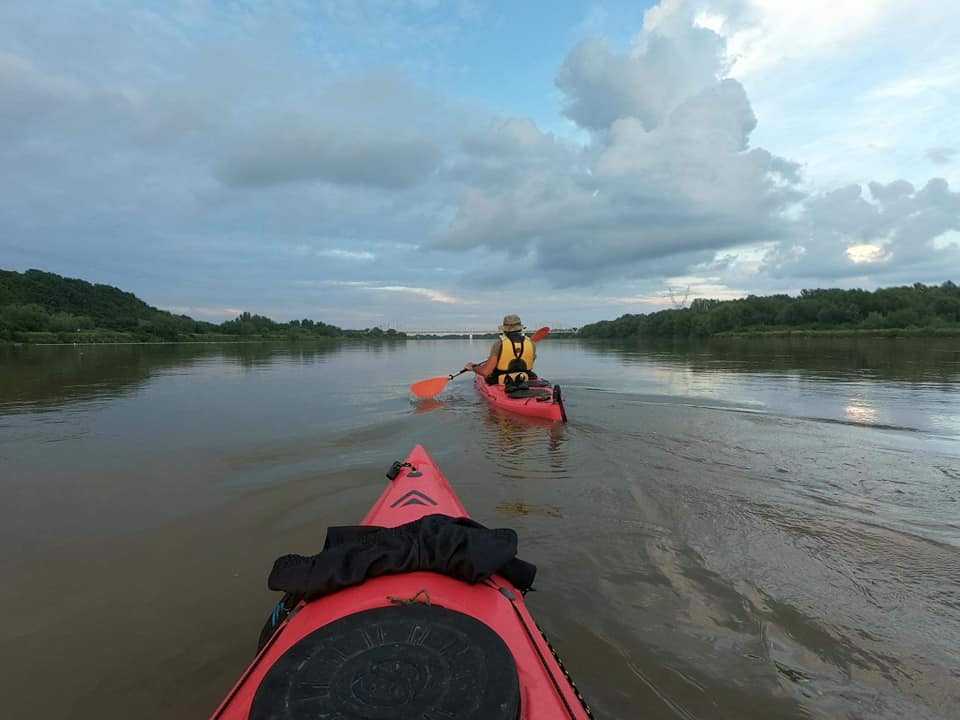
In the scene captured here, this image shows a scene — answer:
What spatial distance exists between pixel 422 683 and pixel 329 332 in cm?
12225

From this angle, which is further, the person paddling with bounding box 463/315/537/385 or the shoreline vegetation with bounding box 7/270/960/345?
the shoreline vegetation with bounding box 7/270/960/345

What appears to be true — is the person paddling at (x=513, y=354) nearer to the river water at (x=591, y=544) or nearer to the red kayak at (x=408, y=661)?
the river water at (x=591, y=544)

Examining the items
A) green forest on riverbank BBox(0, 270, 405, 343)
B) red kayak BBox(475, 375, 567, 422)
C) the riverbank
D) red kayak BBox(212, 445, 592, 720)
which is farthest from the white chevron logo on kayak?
green forest on riverbank BBox(0, 270, 405, 343)

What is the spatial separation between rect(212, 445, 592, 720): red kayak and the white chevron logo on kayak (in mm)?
1252

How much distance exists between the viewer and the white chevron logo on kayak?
3.68 metres

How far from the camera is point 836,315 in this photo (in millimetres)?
58438

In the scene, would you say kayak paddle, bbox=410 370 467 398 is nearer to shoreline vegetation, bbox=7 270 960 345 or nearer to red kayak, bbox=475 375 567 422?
red kayak, bbox=475 375 567 422

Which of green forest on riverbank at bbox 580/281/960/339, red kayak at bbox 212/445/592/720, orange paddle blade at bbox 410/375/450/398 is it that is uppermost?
green forest on riverbank at bbox 580/281/960/339

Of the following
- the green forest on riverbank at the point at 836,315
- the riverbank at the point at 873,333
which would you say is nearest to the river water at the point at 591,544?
the riverbank at the point at 873,333

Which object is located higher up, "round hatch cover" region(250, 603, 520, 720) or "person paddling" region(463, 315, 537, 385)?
"person paddling" region(463, 315, 537, 385)

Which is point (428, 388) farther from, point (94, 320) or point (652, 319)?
point (94, 320)

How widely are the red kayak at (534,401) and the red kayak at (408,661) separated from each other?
7.66 metres

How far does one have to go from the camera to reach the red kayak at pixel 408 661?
1.68 m

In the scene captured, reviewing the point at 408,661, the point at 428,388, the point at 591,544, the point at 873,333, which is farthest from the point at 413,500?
the point at 873,333
